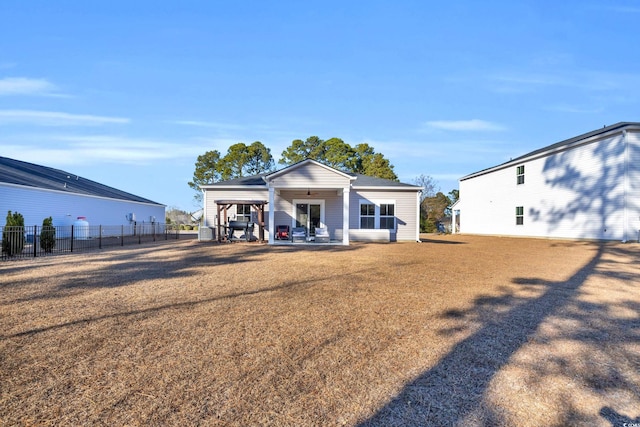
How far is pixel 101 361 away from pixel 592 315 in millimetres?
6324

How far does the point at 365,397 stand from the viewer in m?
A: 2.94

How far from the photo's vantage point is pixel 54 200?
21.0 meters

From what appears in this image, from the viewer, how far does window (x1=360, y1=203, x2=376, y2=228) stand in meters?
20.3

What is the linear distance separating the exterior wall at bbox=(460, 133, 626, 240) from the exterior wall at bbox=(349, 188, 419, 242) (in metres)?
8.53

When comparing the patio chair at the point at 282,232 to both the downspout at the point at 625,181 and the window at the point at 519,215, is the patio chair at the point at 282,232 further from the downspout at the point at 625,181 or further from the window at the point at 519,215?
the downspout at the point at 625,181

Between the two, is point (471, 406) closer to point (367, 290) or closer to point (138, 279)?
point (367, 290)

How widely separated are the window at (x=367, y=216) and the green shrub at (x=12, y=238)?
48.3 ft

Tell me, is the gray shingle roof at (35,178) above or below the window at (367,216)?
above

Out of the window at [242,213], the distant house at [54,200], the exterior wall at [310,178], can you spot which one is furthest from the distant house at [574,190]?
the distant house at [54,200]

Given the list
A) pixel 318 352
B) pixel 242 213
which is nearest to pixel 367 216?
pixel 242 213

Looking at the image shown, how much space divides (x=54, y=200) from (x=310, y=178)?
50.2 feet

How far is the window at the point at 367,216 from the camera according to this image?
66.6ft

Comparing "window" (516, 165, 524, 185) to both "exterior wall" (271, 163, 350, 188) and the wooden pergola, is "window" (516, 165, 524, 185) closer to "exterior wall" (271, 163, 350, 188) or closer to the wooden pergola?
"exterior wall" (271, 163, 350, 188)

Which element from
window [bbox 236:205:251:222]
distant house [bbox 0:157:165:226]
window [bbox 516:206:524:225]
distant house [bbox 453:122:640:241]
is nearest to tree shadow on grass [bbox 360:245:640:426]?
distant house [bbox 453:122:640:241]
